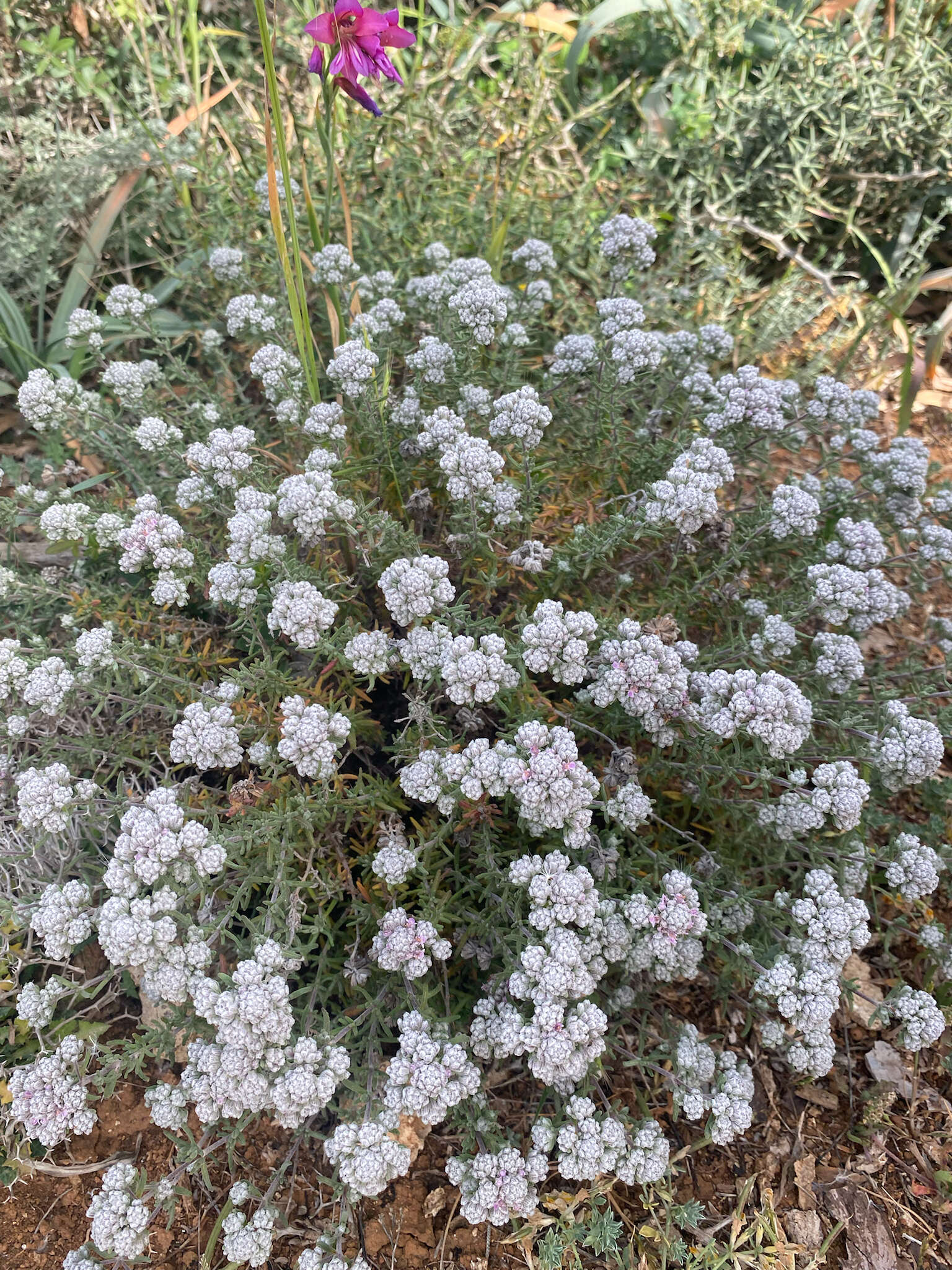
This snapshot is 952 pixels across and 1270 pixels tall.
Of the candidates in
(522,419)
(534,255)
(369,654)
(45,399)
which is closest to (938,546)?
(522,419)

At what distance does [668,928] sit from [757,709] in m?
0.79

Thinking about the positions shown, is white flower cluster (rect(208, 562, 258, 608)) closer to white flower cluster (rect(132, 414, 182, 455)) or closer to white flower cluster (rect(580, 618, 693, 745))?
white flower cluster (rect(132, 414, 182, 455))

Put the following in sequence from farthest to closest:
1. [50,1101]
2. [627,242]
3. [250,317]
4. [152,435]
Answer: [627,242] → [250,317] → [152,435] → [50,1101]

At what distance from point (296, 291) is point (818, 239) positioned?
5021 mm

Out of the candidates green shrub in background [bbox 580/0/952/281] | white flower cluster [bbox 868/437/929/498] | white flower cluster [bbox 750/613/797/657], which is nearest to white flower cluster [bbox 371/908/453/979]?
white flower cluster [bbox 750/613/797/657]

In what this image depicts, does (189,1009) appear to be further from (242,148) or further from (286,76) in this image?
(286,76)

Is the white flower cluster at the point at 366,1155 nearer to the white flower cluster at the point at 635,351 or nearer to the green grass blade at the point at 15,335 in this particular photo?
the white flower cluster at the point at 635,351

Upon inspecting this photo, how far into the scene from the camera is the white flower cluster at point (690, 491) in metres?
3.20

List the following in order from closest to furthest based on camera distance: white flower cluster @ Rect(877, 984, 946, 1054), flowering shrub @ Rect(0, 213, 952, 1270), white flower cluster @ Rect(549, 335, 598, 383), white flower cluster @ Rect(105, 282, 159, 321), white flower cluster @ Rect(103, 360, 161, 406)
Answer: flowering shrub @ Rect(0, 213, 952, 1270) → white flower cluster @ Rect(877, 984, 946, 1054) → white flower cluster @ Rect(103, 360, 161, 406) → white flower cluster @ Rect(549, 335, 598, 383) → white flower cluster @ Rect(105, 282, 159, 321)

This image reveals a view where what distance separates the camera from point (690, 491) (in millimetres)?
3189

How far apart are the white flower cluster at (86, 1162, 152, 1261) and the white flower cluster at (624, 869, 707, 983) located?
1741 mm

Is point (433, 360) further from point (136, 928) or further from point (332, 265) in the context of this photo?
point (136, 928)

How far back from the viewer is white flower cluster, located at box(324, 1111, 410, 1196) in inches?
98.3

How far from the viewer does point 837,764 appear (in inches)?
118
